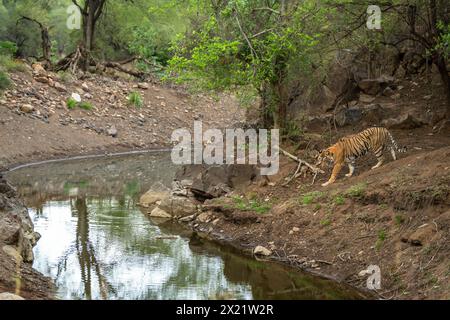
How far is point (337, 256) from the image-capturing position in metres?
12.0

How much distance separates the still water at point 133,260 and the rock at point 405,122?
6231mm

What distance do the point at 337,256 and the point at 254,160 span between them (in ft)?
17.9

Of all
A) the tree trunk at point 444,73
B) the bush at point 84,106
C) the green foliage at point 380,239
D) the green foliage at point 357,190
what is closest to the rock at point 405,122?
the tree trunk at point 444,73

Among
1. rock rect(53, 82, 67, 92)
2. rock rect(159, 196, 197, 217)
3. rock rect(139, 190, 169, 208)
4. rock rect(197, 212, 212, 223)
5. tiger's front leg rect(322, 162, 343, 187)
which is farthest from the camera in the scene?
rock rect(53, 82, 67, 92)

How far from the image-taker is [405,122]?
17.1m

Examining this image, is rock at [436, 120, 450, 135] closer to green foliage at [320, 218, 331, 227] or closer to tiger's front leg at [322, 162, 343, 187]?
tiger's front leg at [322, 162, 343, 187]

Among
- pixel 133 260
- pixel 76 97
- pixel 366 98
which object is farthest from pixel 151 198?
pixel 76 97

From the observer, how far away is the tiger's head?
50.5 feet

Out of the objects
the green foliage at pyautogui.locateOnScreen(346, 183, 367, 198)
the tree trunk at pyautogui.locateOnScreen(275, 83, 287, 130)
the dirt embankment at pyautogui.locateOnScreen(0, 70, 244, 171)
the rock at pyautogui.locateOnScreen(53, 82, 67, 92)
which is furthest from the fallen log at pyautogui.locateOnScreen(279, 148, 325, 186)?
the rock at pyautogui.locateOnScreen(53, 82, 67, 92)

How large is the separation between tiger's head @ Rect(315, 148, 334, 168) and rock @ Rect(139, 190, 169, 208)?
458 centimetres

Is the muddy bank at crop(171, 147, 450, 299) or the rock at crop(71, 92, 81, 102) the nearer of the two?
the muddy bank at crop(171, 147, 450, 299)

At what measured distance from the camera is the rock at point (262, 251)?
12.9m
